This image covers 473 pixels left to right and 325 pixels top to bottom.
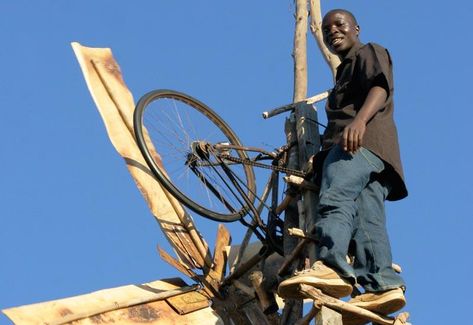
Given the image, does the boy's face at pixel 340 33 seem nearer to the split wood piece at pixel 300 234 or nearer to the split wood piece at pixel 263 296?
the split wood piece at pixel 300 234

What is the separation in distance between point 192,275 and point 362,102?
2.29 meters

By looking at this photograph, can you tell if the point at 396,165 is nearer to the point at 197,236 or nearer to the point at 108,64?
the point at 197,236

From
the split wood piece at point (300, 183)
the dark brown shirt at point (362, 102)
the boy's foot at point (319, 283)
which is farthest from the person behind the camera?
the split wood piece at point (300, 183)

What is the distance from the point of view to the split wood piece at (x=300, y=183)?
934 centimetres

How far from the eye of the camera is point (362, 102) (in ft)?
30.4

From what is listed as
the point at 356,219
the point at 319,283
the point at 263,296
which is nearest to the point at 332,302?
the point at 319,283

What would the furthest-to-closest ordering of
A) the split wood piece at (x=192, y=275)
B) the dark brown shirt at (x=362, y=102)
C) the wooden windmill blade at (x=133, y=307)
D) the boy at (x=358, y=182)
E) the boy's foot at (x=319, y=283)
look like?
1. the split wood piece at (x=192, y=275)
2. the wooden windmill blade at (x=133, y=307)
3. the dark brown shirt at (x=362, y=102)
4. the boy at (x=358, y=182)
5. the boy's foot at (x=319, y=283)

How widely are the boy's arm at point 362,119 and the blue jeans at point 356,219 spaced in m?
0.17

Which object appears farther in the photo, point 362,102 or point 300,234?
point 362,102

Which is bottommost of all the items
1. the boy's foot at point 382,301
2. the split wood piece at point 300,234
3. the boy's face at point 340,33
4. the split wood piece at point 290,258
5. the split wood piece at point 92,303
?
the boy's foot at point 382,301

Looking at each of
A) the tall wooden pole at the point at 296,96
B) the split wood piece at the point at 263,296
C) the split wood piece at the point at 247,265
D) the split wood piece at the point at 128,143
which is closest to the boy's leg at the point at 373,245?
the tall wooden pole at the point at 296,96

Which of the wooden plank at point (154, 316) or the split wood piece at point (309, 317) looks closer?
the split wood piece at point (309, 317)

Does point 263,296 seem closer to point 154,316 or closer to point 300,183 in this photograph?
point 300,183

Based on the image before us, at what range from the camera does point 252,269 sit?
33.9 feet
